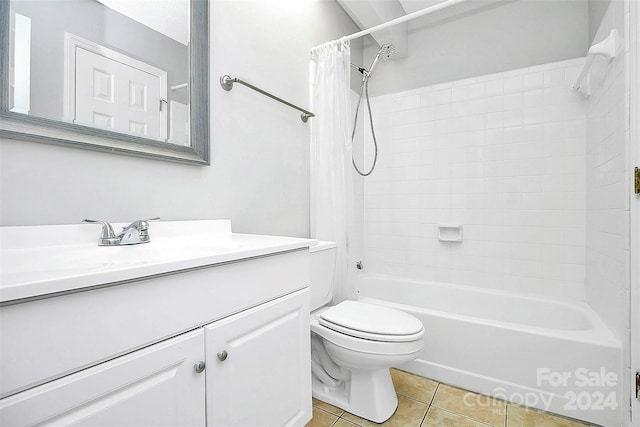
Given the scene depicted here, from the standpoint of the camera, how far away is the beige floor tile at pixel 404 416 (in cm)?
139

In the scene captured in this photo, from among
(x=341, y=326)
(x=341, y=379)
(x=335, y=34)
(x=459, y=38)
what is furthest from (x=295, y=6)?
(x=341, y=379)

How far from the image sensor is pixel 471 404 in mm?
1524

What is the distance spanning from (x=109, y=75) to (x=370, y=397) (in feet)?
5.51

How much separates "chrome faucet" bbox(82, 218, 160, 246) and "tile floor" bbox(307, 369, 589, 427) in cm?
112

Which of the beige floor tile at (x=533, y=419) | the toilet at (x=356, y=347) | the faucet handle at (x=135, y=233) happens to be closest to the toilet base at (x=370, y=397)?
the toilet at (x=356, y=347)

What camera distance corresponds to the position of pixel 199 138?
4.20 feet

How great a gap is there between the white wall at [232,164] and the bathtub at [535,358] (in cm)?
97

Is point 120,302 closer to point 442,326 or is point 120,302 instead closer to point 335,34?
point 442,326

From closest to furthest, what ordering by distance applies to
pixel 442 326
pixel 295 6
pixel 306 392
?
pixel 306 392 < pixel 442 326 < pixel 295 6

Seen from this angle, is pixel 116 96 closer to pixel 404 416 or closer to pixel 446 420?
pixel 404 416

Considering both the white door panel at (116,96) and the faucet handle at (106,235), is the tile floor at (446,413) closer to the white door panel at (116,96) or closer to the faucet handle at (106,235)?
the faucet handle at (106,235)

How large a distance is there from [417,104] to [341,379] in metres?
2.12

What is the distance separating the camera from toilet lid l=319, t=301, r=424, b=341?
51.4 inches

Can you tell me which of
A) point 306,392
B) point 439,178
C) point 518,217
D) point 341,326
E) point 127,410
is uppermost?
point 439,178
